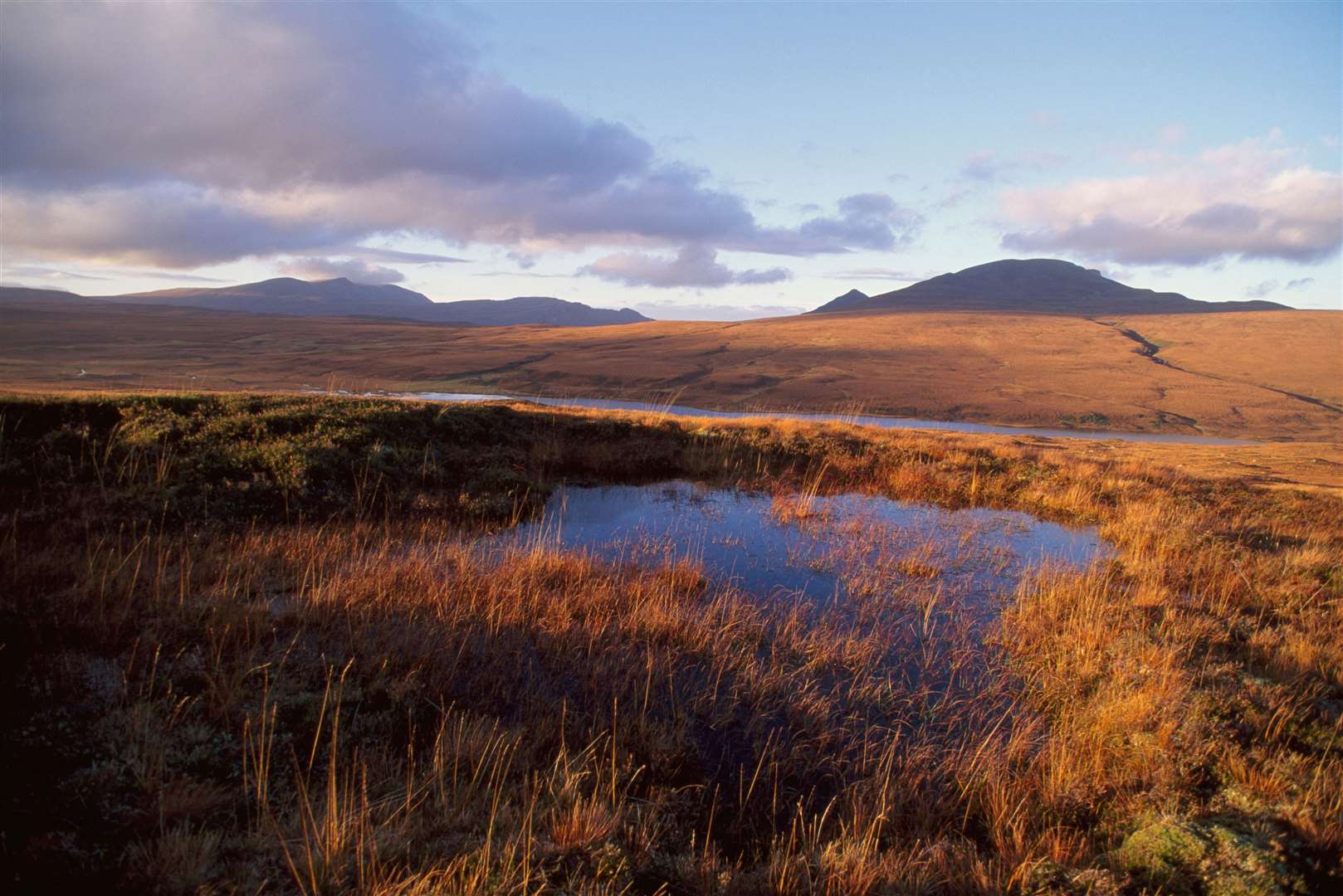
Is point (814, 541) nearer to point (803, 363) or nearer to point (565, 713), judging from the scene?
point (565, 713)

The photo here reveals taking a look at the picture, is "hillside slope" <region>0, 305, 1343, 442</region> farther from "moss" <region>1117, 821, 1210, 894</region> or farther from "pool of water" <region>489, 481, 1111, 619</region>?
"moss" <region>1117, 821, 1210, 894</region>

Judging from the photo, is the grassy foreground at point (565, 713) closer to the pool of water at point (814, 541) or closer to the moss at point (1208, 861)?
the moss at point (1208, 861)

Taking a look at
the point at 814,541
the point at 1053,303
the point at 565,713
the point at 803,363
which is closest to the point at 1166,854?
the point at 565,713

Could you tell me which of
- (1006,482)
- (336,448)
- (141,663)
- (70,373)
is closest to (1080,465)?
(1006,482)

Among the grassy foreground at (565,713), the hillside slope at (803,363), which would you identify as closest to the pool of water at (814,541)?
the grassy foreground at (565,713)

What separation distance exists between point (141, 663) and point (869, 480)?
13.0 m

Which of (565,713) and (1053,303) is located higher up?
(1053,303)

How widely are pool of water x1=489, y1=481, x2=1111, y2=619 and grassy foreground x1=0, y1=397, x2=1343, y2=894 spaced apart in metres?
0.60

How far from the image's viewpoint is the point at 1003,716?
16.4 feet

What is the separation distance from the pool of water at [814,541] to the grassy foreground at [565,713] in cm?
60

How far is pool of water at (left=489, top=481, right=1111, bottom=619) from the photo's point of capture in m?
8.04

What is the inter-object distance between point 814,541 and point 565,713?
6.02 meters

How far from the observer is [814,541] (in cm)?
972

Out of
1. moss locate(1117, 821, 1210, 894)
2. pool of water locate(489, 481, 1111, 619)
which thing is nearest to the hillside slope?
pool of water locate(489, 481, 1111, 619)
